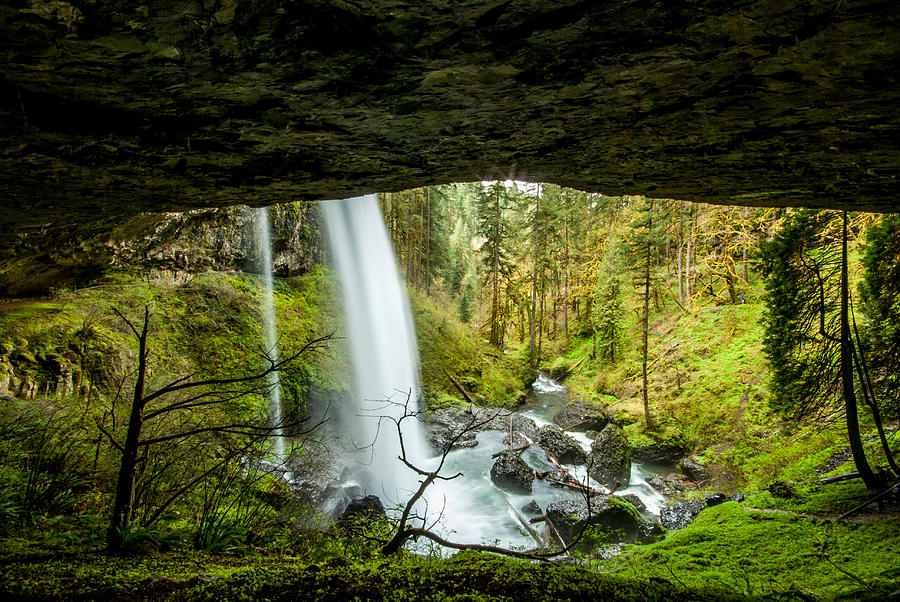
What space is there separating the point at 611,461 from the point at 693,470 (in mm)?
Result: 2352

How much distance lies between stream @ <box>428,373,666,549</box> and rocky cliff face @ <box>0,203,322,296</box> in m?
8.75

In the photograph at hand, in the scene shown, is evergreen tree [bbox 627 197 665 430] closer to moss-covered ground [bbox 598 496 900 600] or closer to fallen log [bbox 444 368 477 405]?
fallen log [bbox 444 368 477 405]

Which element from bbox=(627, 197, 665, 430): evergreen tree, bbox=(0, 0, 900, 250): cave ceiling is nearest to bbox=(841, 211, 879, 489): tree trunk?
bbox=(0, 0, 900, 250): cave ceiling

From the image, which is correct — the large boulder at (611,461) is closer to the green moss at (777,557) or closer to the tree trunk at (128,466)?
the green moss at (777,557)

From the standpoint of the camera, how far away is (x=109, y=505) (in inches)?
150

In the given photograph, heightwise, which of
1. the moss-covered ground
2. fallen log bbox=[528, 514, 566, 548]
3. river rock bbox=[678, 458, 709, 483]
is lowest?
river rock bbox=[678, 458, 709, 483]

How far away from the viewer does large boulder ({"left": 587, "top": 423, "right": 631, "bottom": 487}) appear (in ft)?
35.3

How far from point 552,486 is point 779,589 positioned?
7.83m

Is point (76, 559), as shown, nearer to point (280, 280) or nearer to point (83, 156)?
point (83, 156)

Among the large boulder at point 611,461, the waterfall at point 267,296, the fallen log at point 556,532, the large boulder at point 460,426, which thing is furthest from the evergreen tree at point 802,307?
the waterfall at point 267,296

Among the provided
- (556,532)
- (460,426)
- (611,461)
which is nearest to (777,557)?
(556,532)

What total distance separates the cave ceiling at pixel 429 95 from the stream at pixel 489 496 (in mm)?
7330

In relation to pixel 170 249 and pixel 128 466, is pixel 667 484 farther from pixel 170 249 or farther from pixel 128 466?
pixel 170 249

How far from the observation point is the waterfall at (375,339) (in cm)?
1296
